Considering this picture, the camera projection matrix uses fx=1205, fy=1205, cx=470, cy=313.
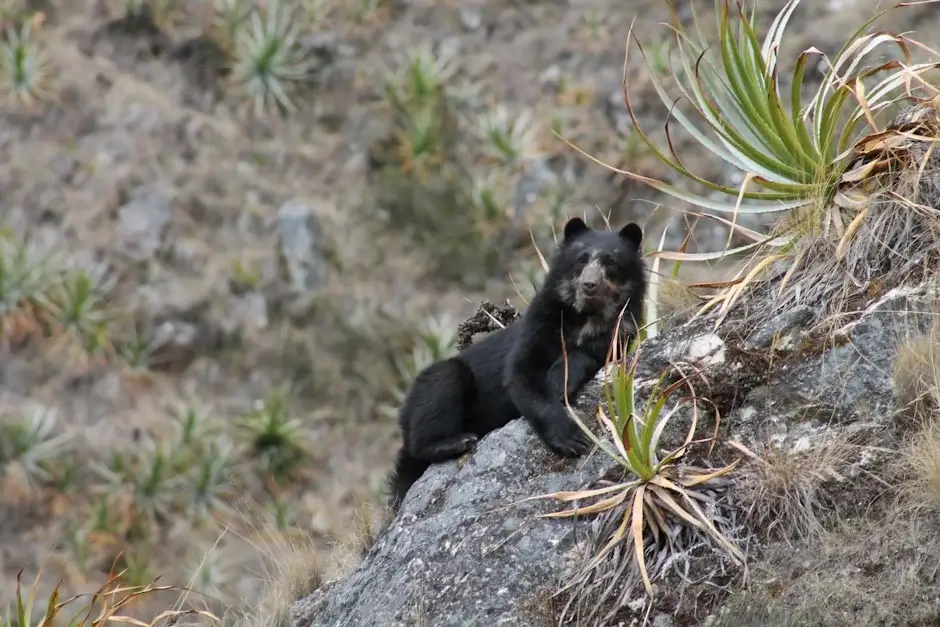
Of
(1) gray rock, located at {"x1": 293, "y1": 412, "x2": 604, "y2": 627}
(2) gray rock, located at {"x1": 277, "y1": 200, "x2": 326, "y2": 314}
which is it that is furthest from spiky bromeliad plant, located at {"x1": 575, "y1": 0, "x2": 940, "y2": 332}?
(2) gray rock, located at {"x1": 277, "y1": 200, "x2": 326, "y2": 314}

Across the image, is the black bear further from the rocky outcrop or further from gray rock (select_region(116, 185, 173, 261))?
gray rock (select_region(116, 185, 173, 261))

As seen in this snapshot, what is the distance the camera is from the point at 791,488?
17.9 ft

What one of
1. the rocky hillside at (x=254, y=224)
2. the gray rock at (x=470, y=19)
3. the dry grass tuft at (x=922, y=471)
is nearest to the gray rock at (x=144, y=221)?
the rocky hillside at (x=254, y=224)

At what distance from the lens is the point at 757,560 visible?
17.4 feet

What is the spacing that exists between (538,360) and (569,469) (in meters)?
1.01

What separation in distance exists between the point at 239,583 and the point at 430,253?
801 centimetres

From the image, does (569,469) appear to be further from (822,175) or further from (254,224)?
(254,224)

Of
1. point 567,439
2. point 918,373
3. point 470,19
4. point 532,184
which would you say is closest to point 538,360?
point 567,439

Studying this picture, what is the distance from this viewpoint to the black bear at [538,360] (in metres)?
6.85

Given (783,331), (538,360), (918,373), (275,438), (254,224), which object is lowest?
(275,438)

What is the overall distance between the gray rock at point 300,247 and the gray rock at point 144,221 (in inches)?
83.6

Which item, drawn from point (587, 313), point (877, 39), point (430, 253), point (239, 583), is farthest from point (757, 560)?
point (430, 253)

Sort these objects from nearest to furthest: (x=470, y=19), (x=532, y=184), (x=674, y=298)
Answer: (x=674, y=298)
(x=532, y=184)
(x=470, y=19)

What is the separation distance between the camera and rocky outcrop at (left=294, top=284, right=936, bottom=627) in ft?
18.5
